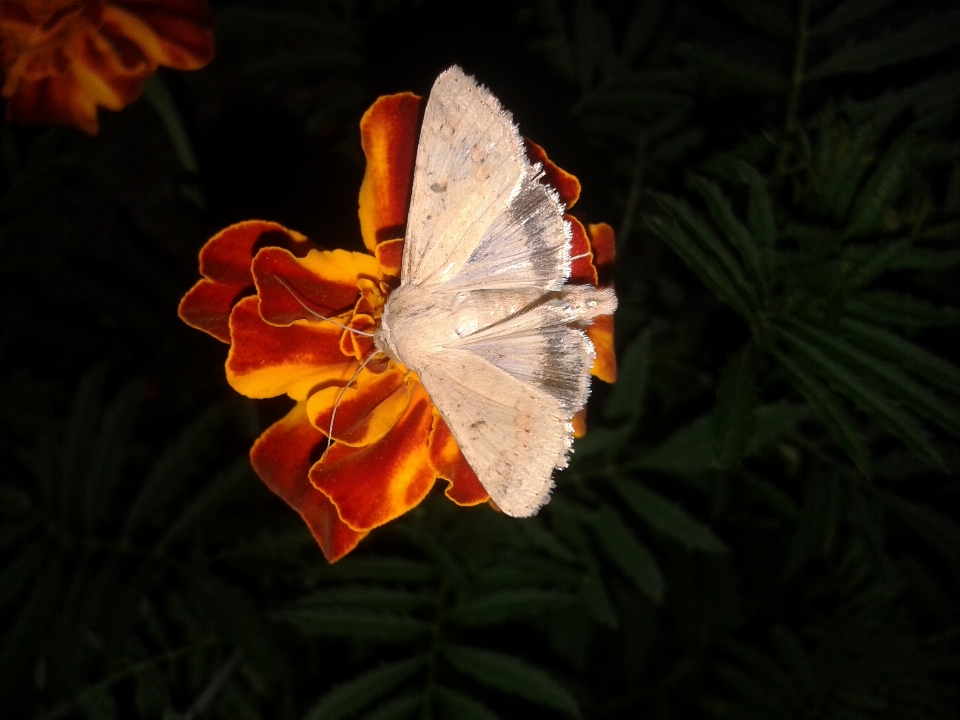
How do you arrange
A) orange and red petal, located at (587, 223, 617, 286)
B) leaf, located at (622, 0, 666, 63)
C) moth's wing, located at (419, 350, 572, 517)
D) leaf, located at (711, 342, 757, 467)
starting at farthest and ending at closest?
1. leaf, located at (622, 0, 666, 63)
2. orange and red petal, located at (587, 223, 617, 286)
3. leaf, located at (711, 342, 757, 467)
4. moth's wing, located at (419, 350, 572, 517)

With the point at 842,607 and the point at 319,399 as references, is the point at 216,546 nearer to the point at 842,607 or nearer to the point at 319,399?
the point at 319,399

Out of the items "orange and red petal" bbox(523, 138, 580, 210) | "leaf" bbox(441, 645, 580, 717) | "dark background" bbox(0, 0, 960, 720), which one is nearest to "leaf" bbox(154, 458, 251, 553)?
"dark background" bbox(0, 0, 960, 720)

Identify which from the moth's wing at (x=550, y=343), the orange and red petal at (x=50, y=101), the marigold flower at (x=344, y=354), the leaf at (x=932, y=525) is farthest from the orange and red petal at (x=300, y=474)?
the leaf at (x=932, y=525)

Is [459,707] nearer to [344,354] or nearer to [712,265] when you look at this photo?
[344,354]

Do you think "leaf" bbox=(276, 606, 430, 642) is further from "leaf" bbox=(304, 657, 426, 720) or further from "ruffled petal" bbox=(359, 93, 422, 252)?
"ruffled petal" bbox=(359, 93, 422, 252)

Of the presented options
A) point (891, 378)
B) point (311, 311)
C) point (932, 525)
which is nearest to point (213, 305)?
point (311, 311)

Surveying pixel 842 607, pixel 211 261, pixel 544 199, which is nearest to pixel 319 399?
pixel 211 261

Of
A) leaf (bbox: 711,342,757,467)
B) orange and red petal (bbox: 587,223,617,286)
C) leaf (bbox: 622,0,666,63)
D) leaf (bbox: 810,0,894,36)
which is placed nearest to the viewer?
leaf (bbox: 711,342,757,467)
